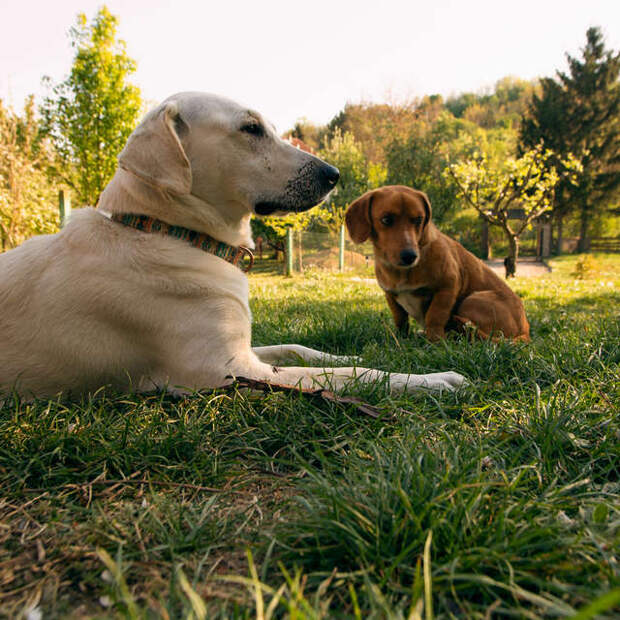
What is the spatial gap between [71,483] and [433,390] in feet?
5.05

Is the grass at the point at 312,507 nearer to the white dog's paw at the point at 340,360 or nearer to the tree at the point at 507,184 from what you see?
the white dog's paw at the point at 340,360

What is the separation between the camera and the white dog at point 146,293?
6.85 ft

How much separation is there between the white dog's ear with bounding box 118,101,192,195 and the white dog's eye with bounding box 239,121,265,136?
0.44 m

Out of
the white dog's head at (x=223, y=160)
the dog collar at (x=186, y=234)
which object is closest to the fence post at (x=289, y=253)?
the white dog's head at (x=223, y=160)

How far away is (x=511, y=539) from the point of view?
976 millimetres

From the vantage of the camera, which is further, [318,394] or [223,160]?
[223,160]

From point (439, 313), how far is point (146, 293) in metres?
2.49

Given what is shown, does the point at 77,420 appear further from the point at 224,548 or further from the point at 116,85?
the point at 116,85

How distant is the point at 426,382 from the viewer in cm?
216

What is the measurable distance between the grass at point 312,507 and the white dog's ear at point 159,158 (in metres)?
1.07

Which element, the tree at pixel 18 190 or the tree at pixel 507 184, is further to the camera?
the tree at pixel 507 184

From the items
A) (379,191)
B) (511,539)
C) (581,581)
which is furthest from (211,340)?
(379,191)

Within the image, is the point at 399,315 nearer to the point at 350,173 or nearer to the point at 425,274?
the point at 425,274

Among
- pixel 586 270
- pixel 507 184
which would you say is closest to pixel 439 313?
pixel 507 184
